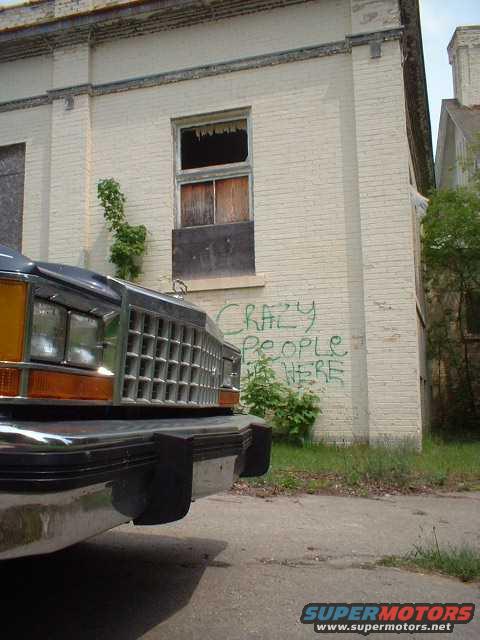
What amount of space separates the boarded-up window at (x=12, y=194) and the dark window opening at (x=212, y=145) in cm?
279

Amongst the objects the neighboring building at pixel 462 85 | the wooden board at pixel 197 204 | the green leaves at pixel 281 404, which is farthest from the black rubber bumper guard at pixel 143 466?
the neighboring building at pixel 462 85

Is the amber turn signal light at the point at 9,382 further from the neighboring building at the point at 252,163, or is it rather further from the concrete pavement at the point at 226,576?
the neighboring building at the point at 252,163

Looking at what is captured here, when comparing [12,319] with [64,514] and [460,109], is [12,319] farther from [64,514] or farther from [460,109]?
[460,109]

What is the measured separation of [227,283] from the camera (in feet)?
28.1

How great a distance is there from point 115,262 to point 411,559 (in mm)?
6386

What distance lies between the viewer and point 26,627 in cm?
249

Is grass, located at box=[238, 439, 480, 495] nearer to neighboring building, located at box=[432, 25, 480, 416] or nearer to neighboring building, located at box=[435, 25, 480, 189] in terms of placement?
neighboring building, located at box=[432, 25, 480, 416]

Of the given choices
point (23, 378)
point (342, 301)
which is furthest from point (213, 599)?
point (342, 301)

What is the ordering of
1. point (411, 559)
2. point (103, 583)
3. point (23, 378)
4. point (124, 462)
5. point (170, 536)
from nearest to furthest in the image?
point (23, 378) < point (124, 462) < point (103, 583) < point (411, 559) < point (170, 536)

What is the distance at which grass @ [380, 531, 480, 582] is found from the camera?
10.9ft

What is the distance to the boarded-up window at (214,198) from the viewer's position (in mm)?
8742

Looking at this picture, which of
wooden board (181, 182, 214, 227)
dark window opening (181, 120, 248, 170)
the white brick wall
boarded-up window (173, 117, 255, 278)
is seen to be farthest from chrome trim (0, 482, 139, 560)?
the white brick wall

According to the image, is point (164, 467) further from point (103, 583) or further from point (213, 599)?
point (103, 583)

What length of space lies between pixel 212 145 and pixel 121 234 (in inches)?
78.3
